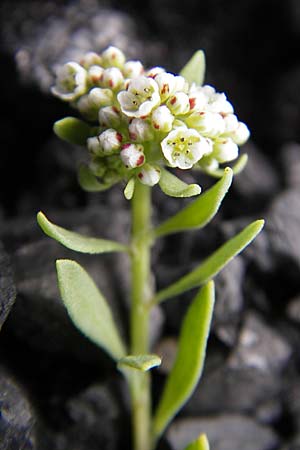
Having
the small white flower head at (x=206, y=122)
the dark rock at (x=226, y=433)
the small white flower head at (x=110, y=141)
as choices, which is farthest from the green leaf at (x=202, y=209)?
the dark rock at (x=226, y=433)

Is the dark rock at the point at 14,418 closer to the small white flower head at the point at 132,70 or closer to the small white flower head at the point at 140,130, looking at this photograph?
the small white flower head at the point at 140,130

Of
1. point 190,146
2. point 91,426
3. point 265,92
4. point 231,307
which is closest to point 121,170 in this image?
point 190,146

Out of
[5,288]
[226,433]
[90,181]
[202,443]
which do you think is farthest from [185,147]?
[226,433]

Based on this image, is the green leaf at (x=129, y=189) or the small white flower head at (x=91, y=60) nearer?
the green leaf at (x=129, y=189)

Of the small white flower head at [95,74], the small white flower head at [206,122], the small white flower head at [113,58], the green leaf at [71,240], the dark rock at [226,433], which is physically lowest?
the dark rock at [226,433]

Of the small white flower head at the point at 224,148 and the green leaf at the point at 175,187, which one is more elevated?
the small white flower head at the point at 224,148

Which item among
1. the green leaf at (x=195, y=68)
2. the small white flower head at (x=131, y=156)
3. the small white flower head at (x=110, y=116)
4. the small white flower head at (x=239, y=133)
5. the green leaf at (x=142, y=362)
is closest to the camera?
the green leaf at (x=142, y=362)

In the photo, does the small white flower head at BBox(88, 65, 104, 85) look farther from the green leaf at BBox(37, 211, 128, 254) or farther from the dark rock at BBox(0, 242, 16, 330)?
the dark rock at BBox(0, 242, 16, 330)

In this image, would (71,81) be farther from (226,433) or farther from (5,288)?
(226,433)
